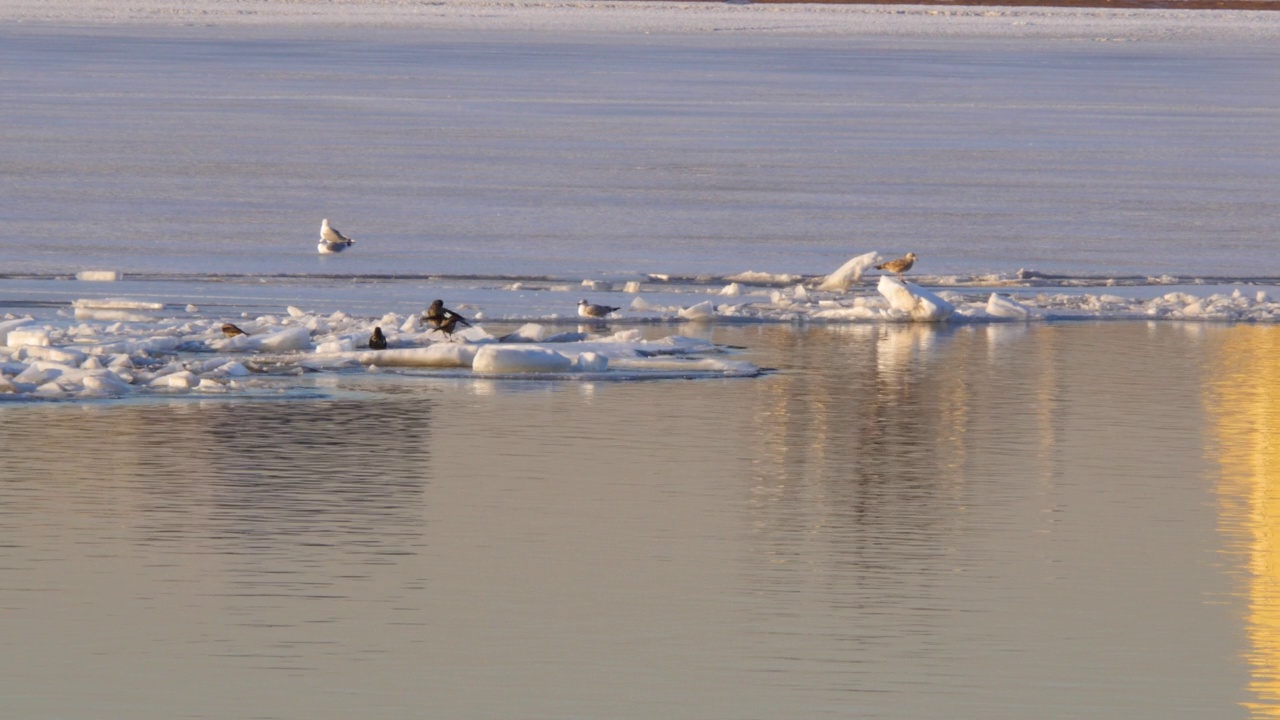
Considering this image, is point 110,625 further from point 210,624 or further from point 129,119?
point 129,119

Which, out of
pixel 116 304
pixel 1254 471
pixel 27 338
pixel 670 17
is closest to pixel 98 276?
pixel 116 304

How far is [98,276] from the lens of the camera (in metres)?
11.8

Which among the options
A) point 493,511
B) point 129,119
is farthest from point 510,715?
point 129,119

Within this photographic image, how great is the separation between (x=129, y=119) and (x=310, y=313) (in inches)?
465

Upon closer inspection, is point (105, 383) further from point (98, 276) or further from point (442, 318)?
point (98, 276)

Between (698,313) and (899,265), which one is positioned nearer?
(698,313)

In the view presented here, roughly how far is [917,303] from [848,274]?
106 cm

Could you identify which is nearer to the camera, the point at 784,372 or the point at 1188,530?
the point at 1188,530

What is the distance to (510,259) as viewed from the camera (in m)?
12.9

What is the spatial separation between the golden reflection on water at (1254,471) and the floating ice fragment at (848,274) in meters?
2.07

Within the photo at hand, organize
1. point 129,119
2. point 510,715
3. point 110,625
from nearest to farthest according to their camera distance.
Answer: point 510,715
point 110,625
point 129,119

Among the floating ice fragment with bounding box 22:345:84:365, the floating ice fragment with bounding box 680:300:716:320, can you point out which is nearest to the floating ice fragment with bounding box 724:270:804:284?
the floating ice fragment with bounding box 680:300:716:320

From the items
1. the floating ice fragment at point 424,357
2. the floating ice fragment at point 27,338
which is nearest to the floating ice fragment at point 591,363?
the floating ice fragment at point 424,357

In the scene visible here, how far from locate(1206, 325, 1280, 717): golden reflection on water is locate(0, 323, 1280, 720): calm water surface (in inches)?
0.7
